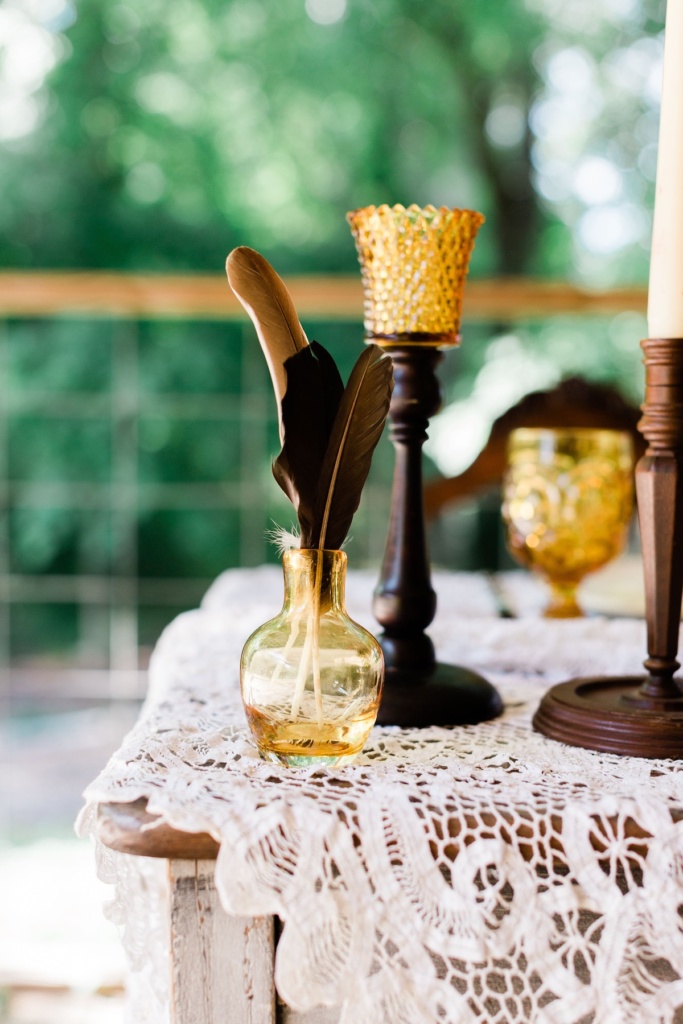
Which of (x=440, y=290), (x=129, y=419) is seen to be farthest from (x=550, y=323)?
(x=440, y=290)

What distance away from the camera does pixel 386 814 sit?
1.62 feet

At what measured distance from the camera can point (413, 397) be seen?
0.67 metres

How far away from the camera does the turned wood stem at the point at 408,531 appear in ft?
2.19

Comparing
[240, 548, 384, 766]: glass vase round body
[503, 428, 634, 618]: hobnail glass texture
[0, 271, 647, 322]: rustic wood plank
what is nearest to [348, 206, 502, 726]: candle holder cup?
[240, 548, 384, 766]: glass vase round body

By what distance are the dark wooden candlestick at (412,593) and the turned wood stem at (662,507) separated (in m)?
0.12

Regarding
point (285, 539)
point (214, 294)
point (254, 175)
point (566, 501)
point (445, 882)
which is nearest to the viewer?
point (445, 882)

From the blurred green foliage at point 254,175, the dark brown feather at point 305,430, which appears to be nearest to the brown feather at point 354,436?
the dark brown feather at point 305,430

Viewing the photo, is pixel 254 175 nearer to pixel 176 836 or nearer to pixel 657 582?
pixel 657 582

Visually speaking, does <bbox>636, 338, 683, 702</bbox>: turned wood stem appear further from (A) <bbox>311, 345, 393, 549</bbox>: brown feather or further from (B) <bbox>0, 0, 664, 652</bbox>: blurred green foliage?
(B) <bbox>0, 0, 664, 652</bbox>: blurred green foliage

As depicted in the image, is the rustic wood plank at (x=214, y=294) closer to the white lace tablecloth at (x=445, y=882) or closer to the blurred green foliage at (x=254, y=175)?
the white lace tablecloth at (x=445, y=882)

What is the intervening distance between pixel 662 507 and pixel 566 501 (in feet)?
1.65

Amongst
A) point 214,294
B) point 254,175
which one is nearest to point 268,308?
point 214,294

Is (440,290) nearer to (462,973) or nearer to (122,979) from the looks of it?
(462,973)

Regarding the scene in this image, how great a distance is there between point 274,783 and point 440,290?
0.32m
